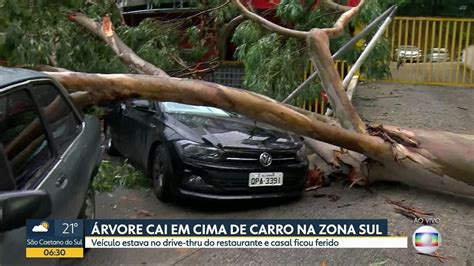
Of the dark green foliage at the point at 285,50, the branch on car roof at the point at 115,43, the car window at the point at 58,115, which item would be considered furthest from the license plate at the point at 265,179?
the dark green foliage at the point at 285,50

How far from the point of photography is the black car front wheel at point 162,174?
570cm

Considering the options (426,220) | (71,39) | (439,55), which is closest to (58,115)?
(426,220)

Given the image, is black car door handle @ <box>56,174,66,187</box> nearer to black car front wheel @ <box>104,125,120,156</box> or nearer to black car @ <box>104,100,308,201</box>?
black car @ <box>104,100,308,201</box>

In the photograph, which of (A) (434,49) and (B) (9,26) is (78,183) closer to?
(B) (9,26)

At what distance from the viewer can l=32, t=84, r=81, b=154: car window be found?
368cm

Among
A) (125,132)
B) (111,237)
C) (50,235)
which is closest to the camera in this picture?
(50,235)

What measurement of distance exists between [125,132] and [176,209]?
6.81 ft

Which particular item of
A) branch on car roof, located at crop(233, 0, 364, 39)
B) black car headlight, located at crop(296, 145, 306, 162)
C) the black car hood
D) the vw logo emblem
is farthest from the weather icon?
branch on car roof, located at crop(233, 0, 364, 39)

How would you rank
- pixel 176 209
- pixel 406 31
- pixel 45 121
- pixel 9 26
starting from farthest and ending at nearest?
1. pixel 406 31
2. pixel 9 26
3. pixel 176 209
4. pixel 45 121

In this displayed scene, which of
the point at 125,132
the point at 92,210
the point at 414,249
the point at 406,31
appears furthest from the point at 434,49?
the point at 92,210

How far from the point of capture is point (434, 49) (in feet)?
42.7

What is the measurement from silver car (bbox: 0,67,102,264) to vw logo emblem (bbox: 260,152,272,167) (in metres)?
1.82

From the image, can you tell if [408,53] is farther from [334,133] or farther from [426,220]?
[426,220]

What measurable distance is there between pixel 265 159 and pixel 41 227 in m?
3.13
